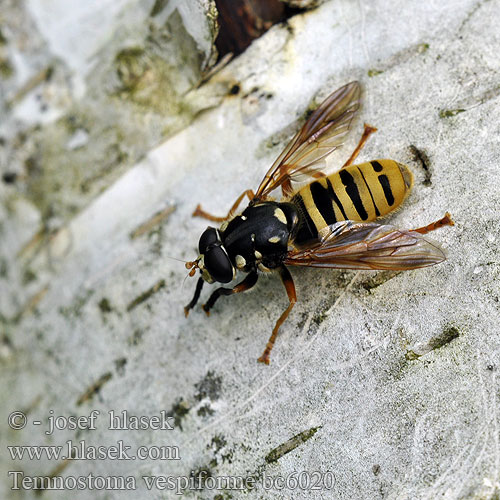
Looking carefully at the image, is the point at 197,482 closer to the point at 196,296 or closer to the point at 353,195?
the point at 196,296

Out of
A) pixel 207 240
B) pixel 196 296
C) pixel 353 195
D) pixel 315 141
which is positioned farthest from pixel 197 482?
pixel 315 141

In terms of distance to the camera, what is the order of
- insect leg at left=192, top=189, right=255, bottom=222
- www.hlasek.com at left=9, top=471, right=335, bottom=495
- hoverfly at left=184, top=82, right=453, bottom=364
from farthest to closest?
insect leg at left=192, top=189, right=255, bottom=222, hoverfly at left=184, top=82, right=453, bottom=364, www.hlasek.com at left=9, top=471, right=335, bottom=495

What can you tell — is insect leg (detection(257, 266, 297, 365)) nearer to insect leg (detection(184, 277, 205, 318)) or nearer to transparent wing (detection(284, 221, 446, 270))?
transparent wing (detection(284, 221, 446, 270))

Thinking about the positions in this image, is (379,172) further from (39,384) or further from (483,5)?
(39,384)

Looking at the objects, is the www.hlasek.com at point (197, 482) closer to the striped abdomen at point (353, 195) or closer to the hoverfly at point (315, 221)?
the hoverfly at point (315, 221)

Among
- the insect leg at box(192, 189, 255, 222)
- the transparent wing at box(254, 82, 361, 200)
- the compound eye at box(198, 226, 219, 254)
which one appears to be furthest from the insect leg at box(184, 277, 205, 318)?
the transparent wing at box(254, 82, 361, 200)

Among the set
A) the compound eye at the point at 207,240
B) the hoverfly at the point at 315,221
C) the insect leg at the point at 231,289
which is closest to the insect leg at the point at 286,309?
the hoverfly at the point at 315,221
